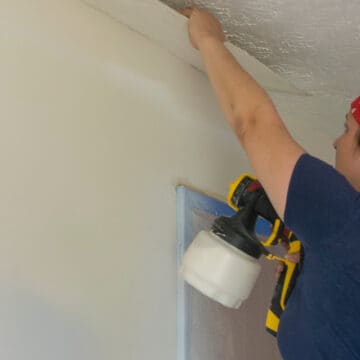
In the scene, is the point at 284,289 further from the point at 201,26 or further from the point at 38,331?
the point at 201,26

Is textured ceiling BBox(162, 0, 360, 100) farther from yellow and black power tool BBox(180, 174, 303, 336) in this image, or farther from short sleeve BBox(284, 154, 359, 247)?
short sleeve BBox(284, 154, 359, 247)

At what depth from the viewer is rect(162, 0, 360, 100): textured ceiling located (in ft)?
3.96

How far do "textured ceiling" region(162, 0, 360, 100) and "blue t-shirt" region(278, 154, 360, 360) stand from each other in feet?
1.70

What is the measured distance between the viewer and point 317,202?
0.79 meters

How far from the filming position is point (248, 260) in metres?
1.04

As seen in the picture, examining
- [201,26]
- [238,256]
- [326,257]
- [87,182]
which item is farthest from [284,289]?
[201,26]

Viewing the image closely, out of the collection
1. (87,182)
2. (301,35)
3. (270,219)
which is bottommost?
(87,182)

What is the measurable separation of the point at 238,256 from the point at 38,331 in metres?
0.38

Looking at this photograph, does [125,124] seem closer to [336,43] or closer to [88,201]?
[88,201]

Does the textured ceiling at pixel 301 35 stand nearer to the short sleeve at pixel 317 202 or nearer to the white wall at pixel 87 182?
the white wall at pixel 87 182

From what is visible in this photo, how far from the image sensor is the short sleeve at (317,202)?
Result: 2.51 feet

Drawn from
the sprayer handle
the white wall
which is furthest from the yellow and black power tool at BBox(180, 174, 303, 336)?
the white wall

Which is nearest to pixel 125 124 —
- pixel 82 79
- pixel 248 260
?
pixel 82 79

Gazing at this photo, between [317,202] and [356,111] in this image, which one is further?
[356,111]
